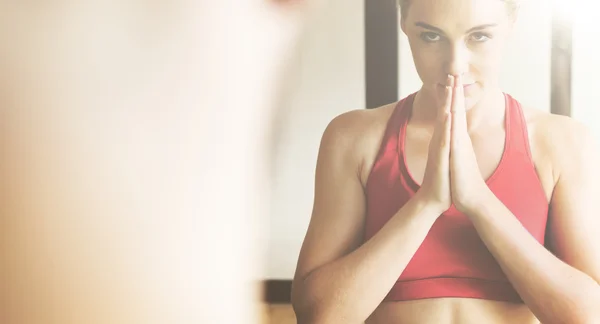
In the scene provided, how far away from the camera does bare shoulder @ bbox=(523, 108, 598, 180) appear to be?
3.14ft

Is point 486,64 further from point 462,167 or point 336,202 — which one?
point 336,202

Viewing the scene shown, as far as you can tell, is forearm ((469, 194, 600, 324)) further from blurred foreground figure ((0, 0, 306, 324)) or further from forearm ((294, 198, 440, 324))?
blurred foreground figure ((0, 0, 306, 324))

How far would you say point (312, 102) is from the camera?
1.04m

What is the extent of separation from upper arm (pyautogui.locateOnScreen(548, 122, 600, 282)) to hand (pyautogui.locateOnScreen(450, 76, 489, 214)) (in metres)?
0.13

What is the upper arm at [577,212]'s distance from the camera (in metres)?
0.94

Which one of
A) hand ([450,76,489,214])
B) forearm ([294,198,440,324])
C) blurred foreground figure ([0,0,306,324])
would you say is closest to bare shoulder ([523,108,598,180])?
hand ([450,76,489,214])

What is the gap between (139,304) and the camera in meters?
1.14

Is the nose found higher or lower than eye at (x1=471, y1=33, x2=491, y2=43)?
lower

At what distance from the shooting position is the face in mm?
966

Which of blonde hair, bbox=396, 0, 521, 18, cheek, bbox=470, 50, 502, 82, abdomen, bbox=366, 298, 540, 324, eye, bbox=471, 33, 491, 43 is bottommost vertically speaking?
abdomen, bbox=366, 298, 540, 324

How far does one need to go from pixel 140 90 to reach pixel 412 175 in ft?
1.88

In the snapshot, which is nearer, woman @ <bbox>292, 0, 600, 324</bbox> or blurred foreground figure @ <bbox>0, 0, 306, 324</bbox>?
woman @ <bbox>292, 0, 600, 324</bbox>

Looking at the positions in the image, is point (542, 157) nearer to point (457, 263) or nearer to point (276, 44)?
point (457, 263)

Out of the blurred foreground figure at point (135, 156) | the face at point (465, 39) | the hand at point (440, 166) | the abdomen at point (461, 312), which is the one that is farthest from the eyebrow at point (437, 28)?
the abdomen at point (461, 312)
